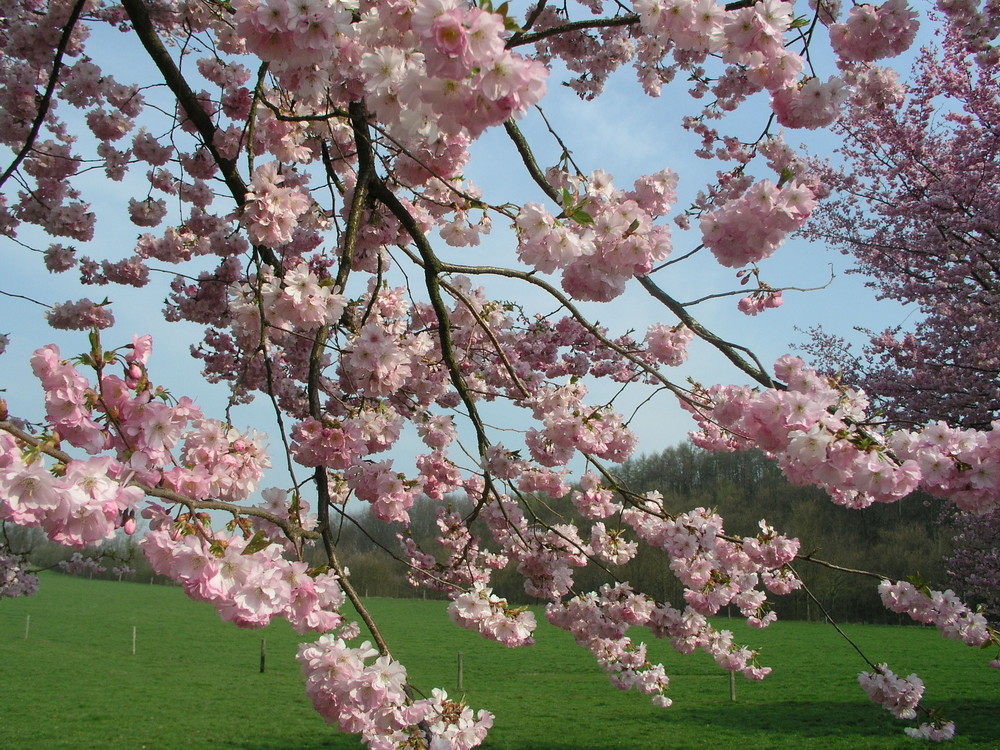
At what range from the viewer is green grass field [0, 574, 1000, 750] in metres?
16.5

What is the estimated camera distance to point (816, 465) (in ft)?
6.86

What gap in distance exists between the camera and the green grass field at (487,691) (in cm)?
1645

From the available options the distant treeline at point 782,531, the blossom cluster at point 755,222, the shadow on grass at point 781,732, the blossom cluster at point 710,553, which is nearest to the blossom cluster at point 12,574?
the blossom cluster at point 710,553

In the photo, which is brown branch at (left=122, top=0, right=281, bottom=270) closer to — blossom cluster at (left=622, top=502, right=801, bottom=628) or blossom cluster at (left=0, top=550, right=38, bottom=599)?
blossom cluster at (left=622, top=502, right=801, bottom=628)

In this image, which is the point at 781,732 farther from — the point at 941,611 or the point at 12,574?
the point at 12,574

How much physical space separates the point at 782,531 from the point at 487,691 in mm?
33548

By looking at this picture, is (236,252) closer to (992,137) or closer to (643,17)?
(643,17)

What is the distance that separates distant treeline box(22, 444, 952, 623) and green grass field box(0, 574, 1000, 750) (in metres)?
3.81

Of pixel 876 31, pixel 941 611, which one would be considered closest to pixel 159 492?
pixel 876 31

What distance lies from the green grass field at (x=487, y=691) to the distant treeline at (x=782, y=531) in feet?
12.5

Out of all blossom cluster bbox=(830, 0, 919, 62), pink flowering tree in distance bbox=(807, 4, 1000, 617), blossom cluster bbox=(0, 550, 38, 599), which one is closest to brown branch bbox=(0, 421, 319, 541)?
blossom cluster bbox=(830, 0, 919, 62)

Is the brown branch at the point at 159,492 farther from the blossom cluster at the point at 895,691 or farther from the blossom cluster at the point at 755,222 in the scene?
the blossom cluster at the point at 895,691

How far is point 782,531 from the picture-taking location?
5094cm

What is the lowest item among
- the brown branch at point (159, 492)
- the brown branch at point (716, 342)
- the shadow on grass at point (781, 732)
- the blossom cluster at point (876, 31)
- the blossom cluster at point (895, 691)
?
the shadow on grass at point (781, 732)
